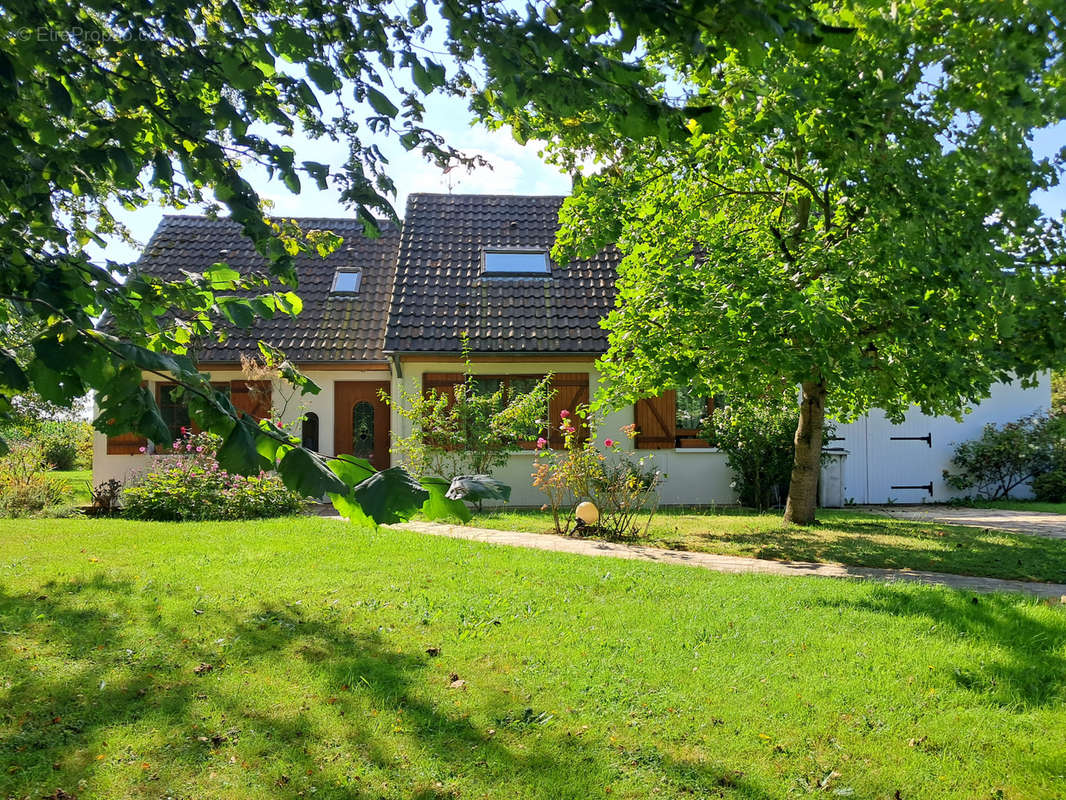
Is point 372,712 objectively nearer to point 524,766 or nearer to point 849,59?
point 524,766

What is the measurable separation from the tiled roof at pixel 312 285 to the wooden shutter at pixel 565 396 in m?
3.44

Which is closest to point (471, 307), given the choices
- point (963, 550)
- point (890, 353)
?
point (890, 353)

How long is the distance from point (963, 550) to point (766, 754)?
6.77 meters

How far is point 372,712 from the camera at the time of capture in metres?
3.76

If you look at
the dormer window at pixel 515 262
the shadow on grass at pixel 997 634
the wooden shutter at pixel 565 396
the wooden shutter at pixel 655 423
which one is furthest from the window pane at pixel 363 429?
the shadow on grass at pixel 997 634

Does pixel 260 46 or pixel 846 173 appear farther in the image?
pixel 846 173

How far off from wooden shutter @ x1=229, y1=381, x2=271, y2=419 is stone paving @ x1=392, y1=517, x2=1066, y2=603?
5.15 metres

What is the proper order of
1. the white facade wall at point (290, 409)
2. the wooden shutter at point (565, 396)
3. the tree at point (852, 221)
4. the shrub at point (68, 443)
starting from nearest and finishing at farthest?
the tree at point (852, 221) < the white facade wall at point (290, 409) < the wooden shutter at point (565, 396) < the shrub at point (68, 443)

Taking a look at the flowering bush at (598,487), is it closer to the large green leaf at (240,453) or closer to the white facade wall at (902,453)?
the white facade wall at (902,453)

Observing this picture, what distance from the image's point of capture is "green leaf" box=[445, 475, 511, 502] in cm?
215

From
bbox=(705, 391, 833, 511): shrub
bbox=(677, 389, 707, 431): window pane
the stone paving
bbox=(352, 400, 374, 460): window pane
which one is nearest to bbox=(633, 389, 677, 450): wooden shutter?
bbox=(677, 389, 707, 431): window pane

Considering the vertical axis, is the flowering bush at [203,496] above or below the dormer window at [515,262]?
below

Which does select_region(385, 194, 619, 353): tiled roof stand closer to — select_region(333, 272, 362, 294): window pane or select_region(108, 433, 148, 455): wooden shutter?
select_region(333, 272, 362, 294): window pane

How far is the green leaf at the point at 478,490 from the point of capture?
7.05ft
